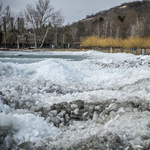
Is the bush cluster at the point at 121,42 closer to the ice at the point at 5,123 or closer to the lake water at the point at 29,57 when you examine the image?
the lake water at the point at 29,57

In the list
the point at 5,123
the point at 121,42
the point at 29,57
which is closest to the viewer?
the point at 5,123

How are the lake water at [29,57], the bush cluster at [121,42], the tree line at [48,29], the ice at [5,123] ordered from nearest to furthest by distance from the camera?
the ice at [5,123]
the lake water at [29,57]
the bush cluster at [121,42]
the tree line at [48,29]

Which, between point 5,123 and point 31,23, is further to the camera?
point 31,23

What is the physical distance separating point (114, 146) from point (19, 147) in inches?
46.4

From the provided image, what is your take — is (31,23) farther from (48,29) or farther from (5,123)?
(5,123)

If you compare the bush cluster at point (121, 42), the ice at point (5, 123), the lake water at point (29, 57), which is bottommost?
the ice at point (5, 123)

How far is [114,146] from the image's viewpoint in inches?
78.4

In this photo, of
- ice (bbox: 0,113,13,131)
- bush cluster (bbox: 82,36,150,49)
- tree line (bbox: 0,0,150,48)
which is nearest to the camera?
ice (bbox: 0,113,13,131)

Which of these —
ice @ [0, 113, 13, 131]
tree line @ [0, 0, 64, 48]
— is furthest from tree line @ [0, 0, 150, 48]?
ice @ [0, 113, 13, 131]

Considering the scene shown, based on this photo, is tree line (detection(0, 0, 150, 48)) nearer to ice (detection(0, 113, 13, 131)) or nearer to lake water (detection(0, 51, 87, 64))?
lake water (detection(0, 51, 87, 64))

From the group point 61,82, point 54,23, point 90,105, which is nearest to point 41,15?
point 54,23

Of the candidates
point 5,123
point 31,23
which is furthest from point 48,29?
point 5,123

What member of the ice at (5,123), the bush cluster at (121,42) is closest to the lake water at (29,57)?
the bush cluster at (121,42)

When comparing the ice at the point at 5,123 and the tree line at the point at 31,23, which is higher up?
the tree line at the point at 31,23
